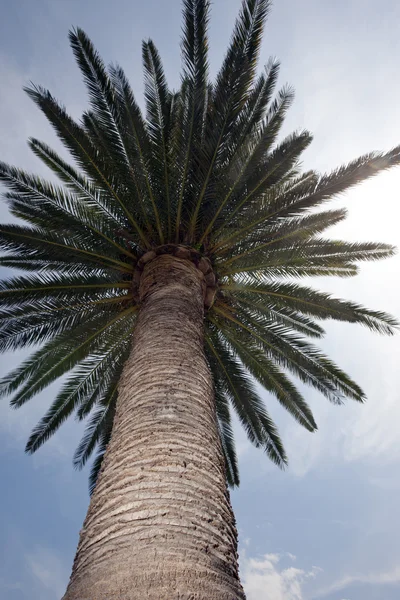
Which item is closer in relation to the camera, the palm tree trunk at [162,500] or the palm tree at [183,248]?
the palm tree trunk at [162,500]

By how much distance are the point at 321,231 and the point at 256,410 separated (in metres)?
3.86

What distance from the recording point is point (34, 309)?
24.0ft

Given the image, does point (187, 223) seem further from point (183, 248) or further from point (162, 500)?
point (162, 500)

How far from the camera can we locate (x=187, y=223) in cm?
685

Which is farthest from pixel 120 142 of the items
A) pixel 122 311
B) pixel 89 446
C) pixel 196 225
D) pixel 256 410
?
pixel 89 446

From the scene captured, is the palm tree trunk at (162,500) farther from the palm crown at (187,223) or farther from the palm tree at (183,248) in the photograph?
the palm crown at (187,223)

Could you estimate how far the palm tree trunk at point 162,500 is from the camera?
1.67 metres

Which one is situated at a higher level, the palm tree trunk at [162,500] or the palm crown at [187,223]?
the palm crown at [187,223]

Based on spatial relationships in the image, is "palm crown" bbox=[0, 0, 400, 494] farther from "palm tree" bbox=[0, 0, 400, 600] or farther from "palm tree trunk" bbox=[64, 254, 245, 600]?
"palm tree trunk" bbox=[64, 254, 245, 600]

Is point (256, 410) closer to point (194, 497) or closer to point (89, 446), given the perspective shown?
point (89, 446)

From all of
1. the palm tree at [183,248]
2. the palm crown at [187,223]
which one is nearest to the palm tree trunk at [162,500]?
the palm tree at [183,248]

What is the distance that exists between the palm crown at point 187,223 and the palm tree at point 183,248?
0.08 feet

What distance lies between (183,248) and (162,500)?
4.61 m

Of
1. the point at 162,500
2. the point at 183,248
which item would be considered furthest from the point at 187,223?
the point at 162,500
